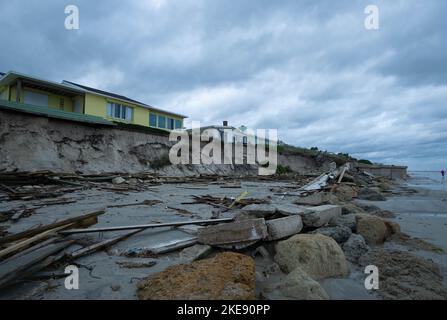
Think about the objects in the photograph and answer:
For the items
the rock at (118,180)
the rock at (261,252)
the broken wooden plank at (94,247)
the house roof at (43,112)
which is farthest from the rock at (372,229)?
the house roof at (43,112)

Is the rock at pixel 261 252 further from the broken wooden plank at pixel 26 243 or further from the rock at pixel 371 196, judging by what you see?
the rock at pixel 371 196

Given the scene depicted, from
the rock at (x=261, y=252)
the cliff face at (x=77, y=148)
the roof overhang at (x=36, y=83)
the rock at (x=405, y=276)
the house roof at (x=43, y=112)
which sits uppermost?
the roof overhang at (x=36, y=83)

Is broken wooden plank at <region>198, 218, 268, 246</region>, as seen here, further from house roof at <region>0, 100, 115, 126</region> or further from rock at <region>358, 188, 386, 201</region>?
house roof at <region>0, 100, 115, 126</region>

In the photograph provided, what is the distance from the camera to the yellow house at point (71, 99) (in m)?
19.3

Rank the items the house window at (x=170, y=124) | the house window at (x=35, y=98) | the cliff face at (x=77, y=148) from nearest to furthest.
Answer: the cliff face at (x=77, y=148), the house window at (x=35, y=98), the house window at (x=170, y=124)

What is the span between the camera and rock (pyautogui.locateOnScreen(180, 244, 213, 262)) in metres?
3.12

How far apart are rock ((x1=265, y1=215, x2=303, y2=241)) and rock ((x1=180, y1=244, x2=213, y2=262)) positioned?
0.90m

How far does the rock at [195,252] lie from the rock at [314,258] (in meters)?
0.91

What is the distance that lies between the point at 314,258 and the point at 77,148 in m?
18.4

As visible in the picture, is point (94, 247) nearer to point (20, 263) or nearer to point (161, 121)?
point (20, 263)

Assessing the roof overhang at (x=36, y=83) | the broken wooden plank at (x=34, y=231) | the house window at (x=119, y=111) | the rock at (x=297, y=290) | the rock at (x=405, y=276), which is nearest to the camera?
the rock at (x=297, y=290)
